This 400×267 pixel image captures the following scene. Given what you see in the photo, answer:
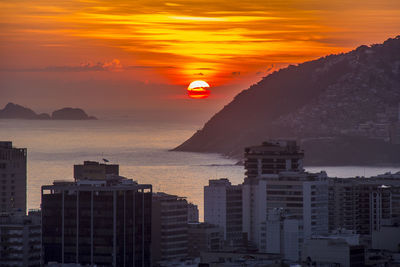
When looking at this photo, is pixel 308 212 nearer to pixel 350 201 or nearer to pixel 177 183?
pixel 350 201

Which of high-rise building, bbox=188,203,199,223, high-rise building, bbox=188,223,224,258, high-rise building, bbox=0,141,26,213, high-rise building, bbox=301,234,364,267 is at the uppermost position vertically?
high-rise building, bbox=0,141,26,213

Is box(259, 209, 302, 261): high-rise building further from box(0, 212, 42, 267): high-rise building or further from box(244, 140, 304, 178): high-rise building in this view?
box(244, 140, 304, 178): high-rise building

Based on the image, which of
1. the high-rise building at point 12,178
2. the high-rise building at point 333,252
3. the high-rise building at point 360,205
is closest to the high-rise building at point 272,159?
the high-rise building at point 360,205

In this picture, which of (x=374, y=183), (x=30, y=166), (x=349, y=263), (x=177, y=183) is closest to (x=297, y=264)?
(x=349, y=263)

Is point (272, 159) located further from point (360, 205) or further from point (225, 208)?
point (225, 208)

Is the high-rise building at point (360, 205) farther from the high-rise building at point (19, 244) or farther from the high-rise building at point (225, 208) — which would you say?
the high-rise building at point (19, 244)

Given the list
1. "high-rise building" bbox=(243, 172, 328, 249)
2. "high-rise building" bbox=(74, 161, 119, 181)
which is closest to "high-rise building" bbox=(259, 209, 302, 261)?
"high-rise building" bbox=(243, 172, 328, 249)

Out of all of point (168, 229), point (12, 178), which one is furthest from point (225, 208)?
point (12, 178)
